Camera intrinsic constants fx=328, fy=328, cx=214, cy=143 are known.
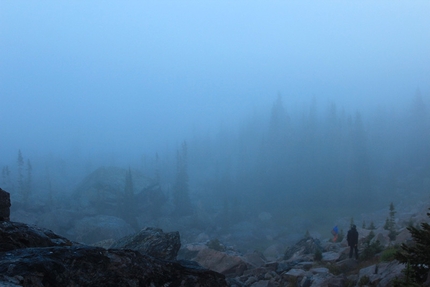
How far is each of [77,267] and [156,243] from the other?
1072 centimetres

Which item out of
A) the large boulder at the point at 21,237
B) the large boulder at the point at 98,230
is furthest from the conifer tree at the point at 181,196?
the large boulder at the point at 21,237

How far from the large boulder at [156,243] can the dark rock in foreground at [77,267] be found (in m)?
8.16

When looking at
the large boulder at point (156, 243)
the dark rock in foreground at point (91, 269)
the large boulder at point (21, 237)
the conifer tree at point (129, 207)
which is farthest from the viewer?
the conifer tree at point (129, 207)

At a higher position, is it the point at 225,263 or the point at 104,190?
the point at 225,263

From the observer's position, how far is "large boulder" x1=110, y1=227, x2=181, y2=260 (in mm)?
16522

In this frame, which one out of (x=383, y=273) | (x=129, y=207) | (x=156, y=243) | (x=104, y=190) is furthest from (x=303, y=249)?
(x=104, y=190)

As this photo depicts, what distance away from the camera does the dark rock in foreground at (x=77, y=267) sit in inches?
242

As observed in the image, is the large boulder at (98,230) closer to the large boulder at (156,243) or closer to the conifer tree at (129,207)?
the conifer tree at (129,207)

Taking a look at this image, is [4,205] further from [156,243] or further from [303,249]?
[303,249]

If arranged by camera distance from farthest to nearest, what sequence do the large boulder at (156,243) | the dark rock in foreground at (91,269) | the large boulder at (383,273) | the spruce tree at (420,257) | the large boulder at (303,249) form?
the large boulder at (303,249), the large boulder at (156,243), the large boulder at (383,273), the spruce tree at (420,257), the dark rock in foreground at (91,269)

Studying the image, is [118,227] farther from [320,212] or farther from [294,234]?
[320,212]

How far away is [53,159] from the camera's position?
155250 millimetres

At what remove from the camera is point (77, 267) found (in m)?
6.76

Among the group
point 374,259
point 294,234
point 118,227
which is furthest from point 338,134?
point 374,259
